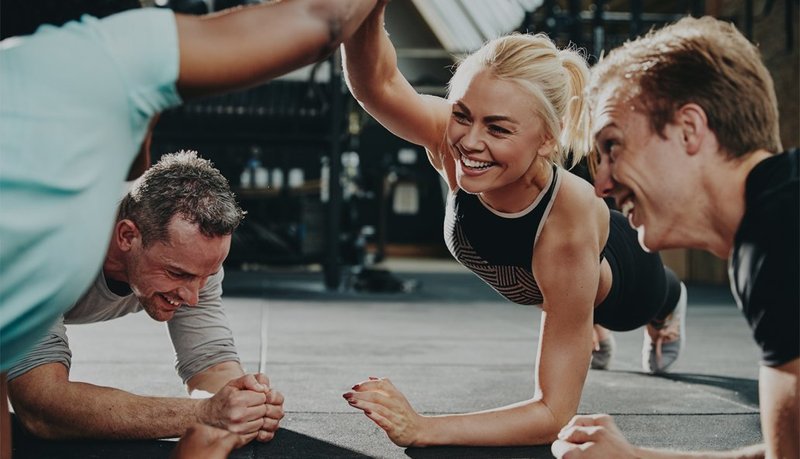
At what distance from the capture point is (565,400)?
5.68 ft

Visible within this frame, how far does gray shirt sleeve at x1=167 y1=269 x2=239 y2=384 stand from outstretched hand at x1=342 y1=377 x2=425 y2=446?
441mm

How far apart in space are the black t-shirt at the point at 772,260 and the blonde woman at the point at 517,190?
26.8 inches

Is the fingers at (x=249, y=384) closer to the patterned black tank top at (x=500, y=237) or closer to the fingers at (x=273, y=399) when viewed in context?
the fingers at (x=273, y=399)

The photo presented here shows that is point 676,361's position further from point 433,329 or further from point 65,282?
point 65,282

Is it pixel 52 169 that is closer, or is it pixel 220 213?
pixel 52 169

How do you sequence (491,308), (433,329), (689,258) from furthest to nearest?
(689,258) < (491,308) < (433,329)

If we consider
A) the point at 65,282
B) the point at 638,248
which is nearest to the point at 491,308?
the point at 638,248

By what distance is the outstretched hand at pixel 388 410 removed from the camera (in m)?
1.66

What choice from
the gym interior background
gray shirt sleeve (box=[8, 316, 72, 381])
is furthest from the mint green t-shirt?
the gym interior background

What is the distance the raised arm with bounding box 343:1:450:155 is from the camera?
1538 millimetres

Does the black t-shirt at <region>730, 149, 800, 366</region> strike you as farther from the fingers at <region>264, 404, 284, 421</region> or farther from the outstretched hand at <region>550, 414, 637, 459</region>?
the fingers at <region>264, 404, 284, 421</region>

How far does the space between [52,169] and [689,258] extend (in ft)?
27.0

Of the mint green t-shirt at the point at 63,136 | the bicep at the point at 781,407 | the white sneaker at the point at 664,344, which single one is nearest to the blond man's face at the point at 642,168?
the bicep at the point at 781,407

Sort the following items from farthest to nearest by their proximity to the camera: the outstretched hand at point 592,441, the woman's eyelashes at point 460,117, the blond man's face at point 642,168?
the woman's eyelashes at point 460,117
the outstretched hand at point 592,441
the blond man's face at point 642,168
